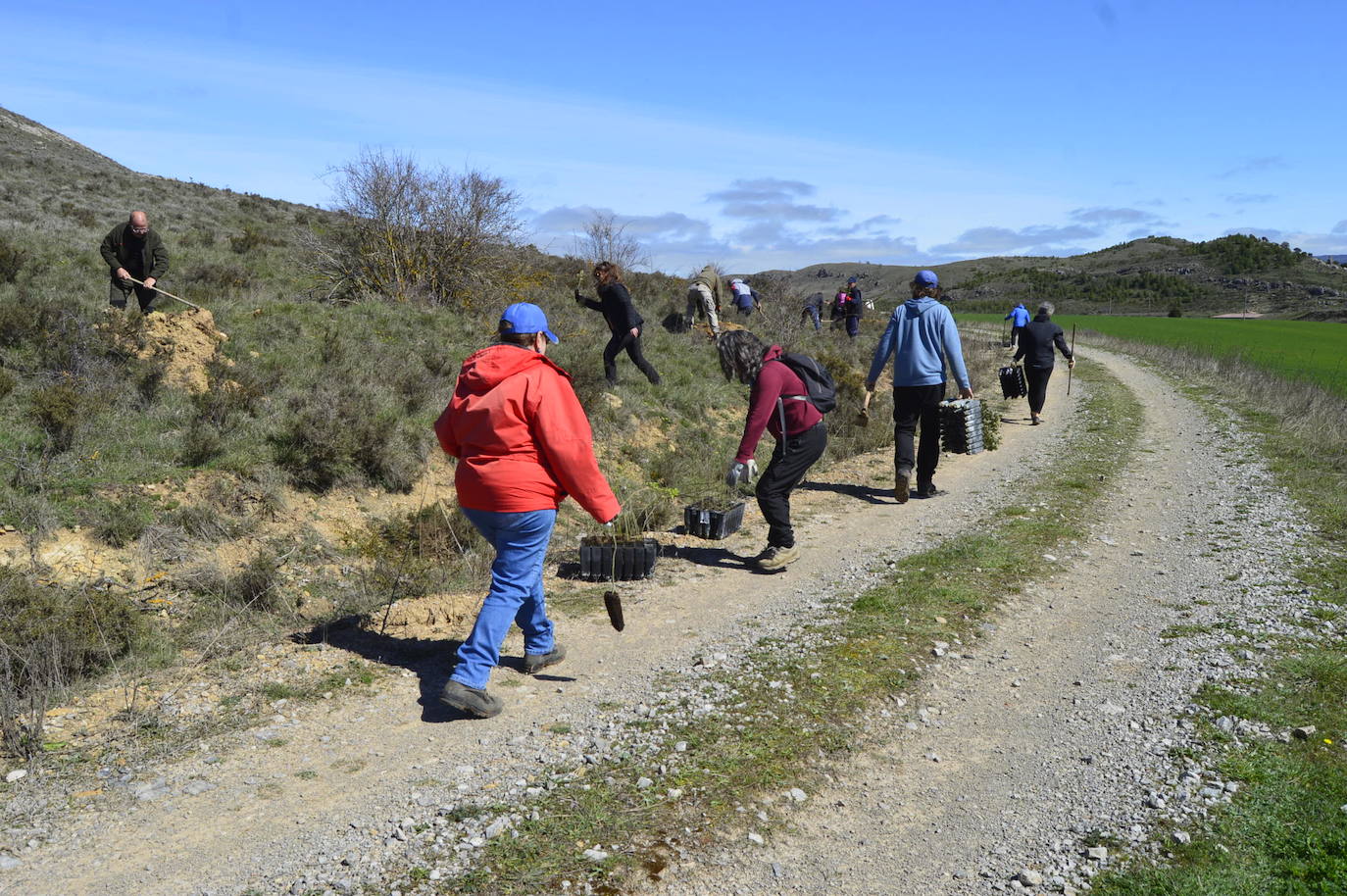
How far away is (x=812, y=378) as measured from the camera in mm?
6691

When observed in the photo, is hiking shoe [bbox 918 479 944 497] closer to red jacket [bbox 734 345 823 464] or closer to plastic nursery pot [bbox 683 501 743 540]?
plastic nursery pot [bbox 683 501 743 540]

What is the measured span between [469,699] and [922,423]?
639 centimetres

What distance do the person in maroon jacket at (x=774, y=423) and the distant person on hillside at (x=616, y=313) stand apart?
18.4 feet

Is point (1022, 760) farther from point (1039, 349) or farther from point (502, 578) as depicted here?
point (1039, 349)

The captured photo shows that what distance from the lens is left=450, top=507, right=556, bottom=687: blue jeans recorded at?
4238mm

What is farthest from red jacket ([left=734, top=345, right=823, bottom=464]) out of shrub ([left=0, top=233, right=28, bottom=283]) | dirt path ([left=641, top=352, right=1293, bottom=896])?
shrub ([left=0, top=233, right=28, bottom=283])

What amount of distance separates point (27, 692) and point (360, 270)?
508 inches

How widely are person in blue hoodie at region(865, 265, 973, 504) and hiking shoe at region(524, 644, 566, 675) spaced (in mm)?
5049

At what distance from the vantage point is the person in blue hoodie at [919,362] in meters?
8.88

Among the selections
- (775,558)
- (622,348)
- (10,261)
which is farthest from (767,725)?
(10,261)

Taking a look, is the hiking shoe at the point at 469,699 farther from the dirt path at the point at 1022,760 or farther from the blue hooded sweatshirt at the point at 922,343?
the blue hooded sweatshirt at the point at 922,343

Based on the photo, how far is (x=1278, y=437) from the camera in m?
13.3

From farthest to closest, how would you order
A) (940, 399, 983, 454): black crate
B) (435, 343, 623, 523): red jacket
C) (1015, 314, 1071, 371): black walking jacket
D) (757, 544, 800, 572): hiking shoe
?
(1015, 314, 1071, 371): black walking jacket → (940, 399, 983, 454): black crate → (757, 544, 800, 572): hiking shoe → (435, 343, 623, 523): red jacket

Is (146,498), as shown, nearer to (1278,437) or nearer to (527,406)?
(527,406)
